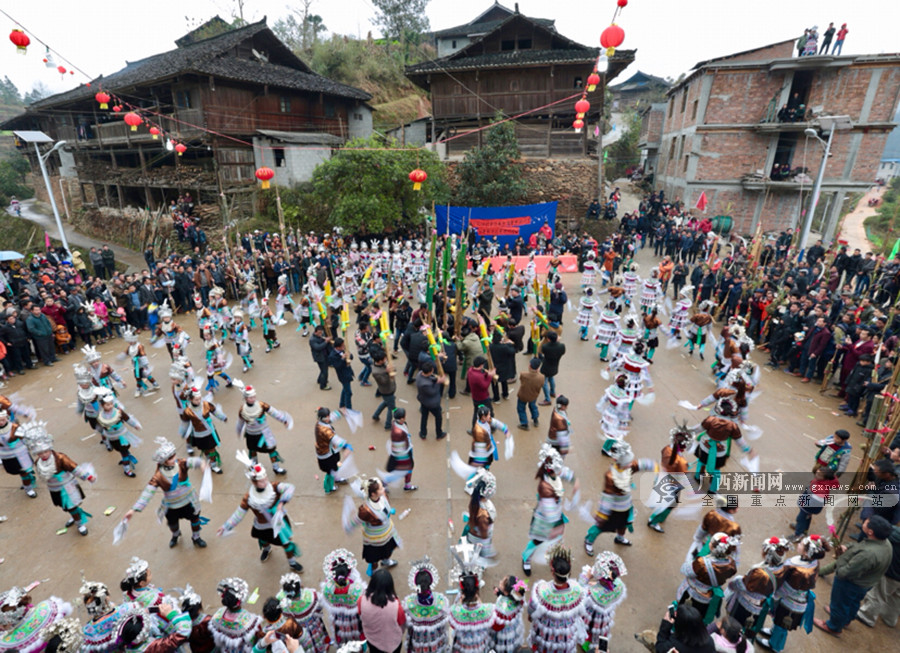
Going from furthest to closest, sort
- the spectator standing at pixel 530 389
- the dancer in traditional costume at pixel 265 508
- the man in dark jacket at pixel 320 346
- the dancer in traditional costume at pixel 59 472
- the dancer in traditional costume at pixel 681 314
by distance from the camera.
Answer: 1. the dancer in traditional costume at pixel 681 314
2. the man in dark jacket at pixel 320 346
3. the spectator standing at pixel 530 389
4. the dancer in traditional costume at pixel 59 472
5. the dancer in traditional costume at pixel 265 508

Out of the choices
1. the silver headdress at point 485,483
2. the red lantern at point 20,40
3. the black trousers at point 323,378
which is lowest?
the black trousers at point 323,378

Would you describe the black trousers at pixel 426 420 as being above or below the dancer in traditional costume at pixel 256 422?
below

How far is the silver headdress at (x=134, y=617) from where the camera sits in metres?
3.44

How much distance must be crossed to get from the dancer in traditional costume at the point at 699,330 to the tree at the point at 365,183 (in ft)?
37.6

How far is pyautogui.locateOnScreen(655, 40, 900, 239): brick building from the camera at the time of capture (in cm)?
1991

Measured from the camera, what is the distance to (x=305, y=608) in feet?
12.3

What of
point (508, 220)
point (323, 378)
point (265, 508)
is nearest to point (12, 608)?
point (265, 508)

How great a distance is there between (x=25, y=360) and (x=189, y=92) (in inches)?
604

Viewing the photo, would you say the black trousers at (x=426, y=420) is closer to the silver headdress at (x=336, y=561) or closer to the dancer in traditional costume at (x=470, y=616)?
the silver headdress at (x=336, y=561)

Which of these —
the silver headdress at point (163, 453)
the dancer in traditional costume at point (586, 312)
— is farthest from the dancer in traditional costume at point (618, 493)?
the dancer in traditional costume at point (586, 312)

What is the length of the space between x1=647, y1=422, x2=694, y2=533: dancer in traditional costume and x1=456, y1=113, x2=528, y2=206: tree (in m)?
17.2

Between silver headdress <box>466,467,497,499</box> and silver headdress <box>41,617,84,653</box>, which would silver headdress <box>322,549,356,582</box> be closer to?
silver headdress <box>466,467,497,499</box>

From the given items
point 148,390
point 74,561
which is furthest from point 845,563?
point 148,390

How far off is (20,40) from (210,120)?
43.8ft
